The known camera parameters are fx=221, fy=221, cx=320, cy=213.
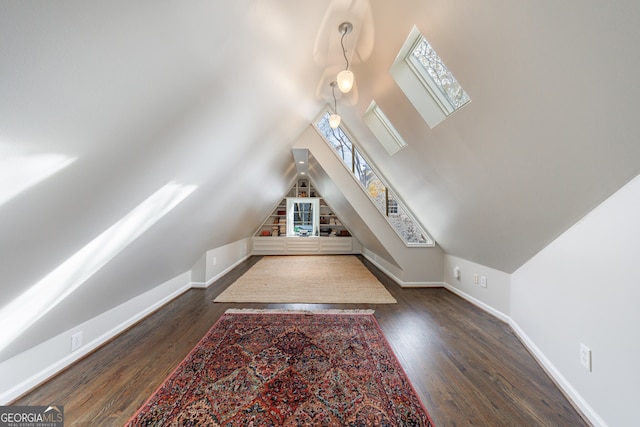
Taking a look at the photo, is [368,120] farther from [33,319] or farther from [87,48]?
[33,319]

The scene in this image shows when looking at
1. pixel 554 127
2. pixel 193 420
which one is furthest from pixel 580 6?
pixel 193 420

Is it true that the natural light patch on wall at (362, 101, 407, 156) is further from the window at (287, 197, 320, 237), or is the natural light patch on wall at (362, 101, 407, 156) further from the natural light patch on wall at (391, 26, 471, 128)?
the window at (287, 197, 320, 237)

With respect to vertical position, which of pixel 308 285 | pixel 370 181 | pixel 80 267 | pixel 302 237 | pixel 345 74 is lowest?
pixel 308 285

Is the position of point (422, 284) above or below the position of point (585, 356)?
below

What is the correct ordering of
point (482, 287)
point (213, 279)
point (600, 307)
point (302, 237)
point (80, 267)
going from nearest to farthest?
point (600, 307) → point (80, 267) → point (482, 287) → point (213, 279) → point (302, 237)

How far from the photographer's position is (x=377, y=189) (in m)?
3.62

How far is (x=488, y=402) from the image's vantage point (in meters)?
1.39

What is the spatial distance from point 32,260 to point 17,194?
525 millimetres

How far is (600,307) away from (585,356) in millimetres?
342

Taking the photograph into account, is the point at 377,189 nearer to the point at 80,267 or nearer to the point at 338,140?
the point at 338,140

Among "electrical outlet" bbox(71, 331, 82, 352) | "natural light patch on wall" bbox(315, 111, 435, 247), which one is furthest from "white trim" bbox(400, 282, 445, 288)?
"electrical outlet" bbox(71, 331, 82, 352)

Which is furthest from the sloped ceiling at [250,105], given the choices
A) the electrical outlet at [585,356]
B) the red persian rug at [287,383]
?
the red persian rug at [287,383]

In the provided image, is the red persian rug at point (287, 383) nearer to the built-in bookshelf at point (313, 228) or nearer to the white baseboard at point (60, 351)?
the white baseboard at point (60, 351)

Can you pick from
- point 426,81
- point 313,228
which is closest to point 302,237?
point 313,228
